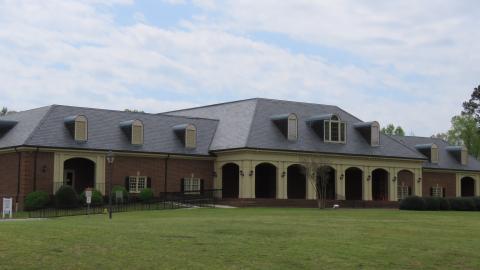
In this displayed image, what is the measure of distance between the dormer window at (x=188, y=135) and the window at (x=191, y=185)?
239 cm

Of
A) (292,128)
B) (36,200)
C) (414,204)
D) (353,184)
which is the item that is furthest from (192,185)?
(414,204)

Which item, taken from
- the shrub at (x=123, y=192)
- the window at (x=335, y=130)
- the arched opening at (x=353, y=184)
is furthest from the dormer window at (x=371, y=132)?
the shrub at (x=123, y=192)

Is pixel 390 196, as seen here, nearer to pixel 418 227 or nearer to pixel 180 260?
pixel 418 227

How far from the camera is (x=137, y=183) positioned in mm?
54656

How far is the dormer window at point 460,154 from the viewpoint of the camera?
246ft

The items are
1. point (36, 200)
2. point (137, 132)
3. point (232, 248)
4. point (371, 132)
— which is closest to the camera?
point (232, 248)

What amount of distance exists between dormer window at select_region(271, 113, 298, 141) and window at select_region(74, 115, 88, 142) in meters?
14.1

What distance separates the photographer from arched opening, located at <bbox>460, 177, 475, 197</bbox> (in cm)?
7725

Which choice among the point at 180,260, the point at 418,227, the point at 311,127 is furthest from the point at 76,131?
the point at 180,260

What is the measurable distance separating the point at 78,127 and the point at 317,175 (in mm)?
16555

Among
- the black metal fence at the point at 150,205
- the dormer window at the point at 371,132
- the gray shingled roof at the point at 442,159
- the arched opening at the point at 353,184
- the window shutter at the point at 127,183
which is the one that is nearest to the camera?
the black metal fence at the point at 150,205

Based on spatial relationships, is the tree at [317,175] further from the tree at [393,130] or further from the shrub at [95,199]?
the tree at [393,130]

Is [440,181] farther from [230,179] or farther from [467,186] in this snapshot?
[230,179]

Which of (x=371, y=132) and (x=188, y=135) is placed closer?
(x=188, y=135)
